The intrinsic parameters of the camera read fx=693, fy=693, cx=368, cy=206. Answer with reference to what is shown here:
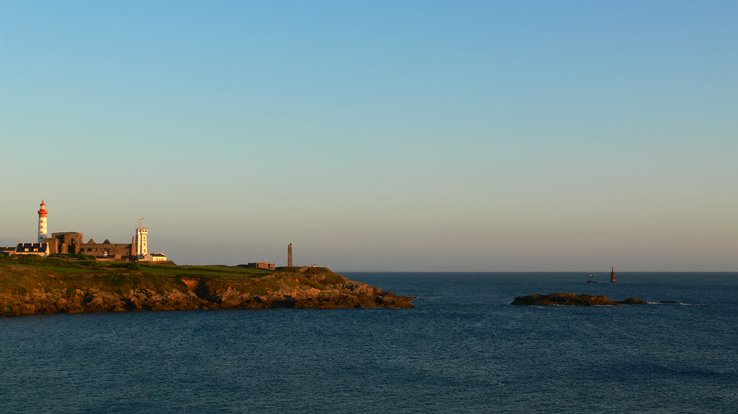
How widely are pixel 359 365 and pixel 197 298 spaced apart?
6239 cm

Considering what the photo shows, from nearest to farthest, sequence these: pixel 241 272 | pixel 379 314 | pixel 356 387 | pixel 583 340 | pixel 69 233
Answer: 1. pixel 356 387
2. pixel 583 340
3. pixel 379 314
4. pixel 241 272
5. pixel 69 233

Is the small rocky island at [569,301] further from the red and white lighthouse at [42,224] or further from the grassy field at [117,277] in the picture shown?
the red and white lighthouse at [42,224]

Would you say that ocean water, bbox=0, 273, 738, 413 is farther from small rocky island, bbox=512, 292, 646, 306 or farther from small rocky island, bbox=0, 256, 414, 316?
small rocky island, bbox=512, 292, 646, 306

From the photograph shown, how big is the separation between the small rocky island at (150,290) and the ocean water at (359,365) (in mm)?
7878

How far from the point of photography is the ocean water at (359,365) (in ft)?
158

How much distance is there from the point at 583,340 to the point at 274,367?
132ft

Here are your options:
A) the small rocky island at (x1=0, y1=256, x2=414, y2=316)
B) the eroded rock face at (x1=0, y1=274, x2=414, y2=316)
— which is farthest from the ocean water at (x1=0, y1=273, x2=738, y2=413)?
the small rocky island at (x1=0, y1=256, x2=414, y2=316)

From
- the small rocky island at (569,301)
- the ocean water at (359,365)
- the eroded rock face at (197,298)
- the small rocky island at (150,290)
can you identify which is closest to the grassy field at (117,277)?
the small rocky island at (150,290)

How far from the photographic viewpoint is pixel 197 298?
118m

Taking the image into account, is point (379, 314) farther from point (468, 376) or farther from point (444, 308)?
point (468, 376)

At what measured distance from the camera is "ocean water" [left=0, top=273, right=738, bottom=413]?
4806cm

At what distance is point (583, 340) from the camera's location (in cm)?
8281

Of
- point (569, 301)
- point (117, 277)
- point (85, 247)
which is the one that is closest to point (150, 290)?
point (117, 277)

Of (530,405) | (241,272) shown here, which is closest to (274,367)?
(530,405)
